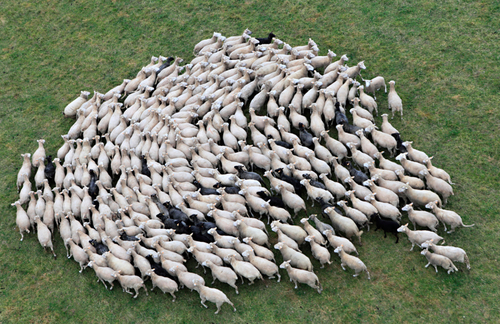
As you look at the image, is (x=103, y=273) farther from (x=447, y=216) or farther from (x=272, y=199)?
(x=447, y=216)

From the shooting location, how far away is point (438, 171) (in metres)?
14.6

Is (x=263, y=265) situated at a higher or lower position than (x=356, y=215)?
lower

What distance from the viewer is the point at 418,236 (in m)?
13.2

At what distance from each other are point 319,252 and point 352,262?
0.99 m

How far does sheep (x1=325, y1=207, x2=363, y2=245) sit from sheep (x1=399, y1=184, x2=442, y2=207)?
→ 6.64ft

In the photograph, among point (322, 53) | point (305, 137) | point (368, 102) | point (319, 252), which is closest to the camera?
point (319, 252)

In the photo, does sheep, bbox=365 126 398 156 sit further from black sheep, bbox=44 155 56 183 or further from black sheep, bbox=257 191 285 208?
black sheep, bbox=44 155 56 183

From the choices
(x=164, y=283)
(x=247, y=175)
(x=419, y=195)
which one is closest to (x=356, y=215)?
(x=419, y=195)

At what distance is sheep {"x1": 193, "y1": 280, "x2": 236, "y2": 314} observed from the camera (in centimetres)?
1245

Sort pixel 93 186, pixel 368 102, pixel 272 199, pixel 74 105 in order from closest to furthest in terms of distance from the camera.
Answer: pixel 272 199 < pixel 93 186 < pixel 368 102 < pixel 74 105

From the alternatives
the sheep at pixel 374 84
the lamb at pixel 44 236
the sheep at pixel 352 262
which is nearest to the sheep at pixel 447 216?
the sheep at pixel 352 262

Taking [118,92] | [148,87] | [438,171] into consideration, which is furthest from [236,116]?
[438,171]

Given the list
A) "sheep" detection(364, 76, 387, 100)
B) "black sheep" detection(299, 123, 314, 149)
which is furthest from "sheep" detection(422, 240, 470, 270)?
"sheep" detection(364, 76, 387, 100)

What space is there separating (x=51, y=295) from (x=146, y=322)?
3.43 meters
